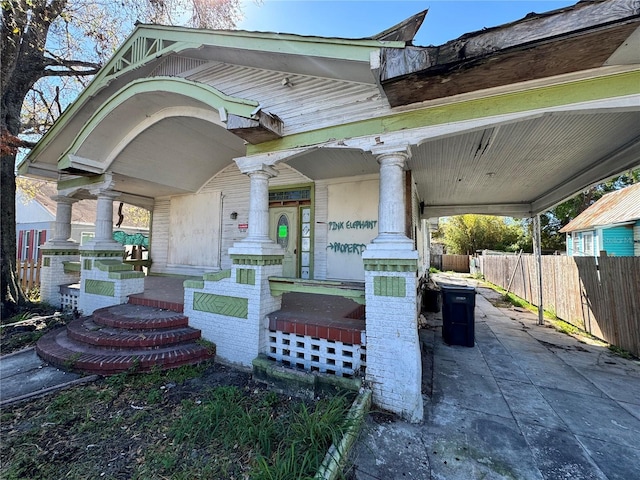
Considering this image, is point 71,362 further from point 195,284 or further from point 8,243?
point 8,243

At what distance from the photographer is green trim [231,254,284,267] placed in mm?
3906

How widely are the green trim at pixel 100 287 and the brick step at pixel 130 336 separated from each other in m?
1.11

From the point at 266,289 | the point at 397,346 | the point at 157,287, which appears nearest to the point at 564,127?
the point at 397,346

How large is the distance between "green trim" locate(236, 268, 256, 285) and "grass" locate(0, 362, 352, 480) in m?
1.34

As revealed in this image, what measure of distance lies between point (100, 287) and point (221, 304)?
137 inches

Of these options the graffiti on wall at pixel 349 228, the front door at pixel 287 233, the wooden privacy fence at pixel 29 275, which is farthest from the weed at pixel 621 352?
the wooden privacy fence at pixel 29 275

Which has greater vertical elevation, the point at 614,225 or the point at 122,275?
the point at 614,225

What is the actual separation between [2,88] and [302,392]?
9.66 meters

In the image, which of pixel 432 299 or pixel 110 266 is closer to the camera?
pixel 110 266

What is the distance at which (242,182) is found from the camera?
23.0ft

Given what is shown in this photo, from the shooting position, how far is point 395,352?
301cm

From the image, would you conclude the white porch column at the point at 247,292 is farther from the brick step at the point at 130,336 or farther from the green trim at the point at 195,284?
the brick step at the point at 130,336

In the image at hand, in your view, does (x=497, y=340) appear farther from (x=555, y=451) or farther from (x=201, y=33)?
(x=201, y=33)

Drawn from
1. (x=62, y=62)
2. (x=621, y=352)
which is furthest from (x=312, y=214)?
(x=62, y=62)
